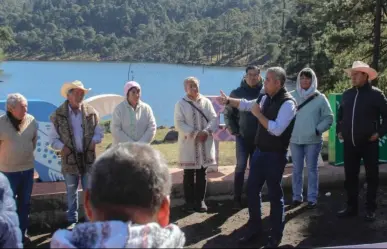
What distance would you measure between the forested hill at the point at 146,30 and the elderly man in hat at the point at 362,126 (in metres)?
86.1

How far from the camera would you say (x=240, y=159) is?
5914 mm

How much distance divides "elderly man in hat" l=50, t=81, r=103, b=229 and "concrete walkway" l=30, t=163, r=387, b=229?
1.70 feet

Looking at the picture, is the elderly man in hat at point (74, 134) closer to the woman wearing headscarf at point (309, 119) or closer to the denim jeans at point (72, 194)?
the denim jeans at point (72, 194)

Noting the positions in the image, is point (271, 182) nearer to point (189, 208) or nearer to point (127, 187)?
point (189, 208)

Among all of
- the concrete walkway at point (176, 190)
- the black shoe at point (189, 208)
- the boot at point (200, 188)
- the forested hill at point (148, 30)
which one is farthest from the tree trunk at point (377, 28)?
the forested hill at point (148, 30)

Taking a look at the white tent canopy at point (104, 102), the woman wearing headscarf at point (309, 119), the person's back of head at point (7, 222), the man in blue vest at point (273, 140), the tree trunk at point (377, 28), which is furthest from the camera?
the tree trunk at point (377, 28)

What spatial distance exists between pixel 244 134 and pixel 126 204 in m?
4.37

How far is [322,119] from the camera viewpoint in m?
5.90

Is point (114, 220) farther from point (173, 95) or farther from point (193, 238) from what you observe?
point (173, 95)

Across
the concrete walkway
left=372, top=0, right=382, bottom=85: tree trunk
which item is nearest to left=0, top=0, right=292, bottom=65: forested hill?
left=372, top=0, right=382, bottom=85: tree trunk

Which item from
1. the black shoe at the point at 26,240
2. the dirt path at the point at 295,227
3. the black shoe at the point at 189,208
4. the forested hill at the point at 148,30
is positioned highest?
the forested hill at the point at 148,30

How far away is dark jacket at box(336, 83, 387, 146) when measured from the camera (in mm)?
5406

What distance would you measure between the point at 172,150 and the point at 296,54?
98.3 ft

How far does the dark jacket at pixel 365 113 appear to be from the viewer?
5.41m
